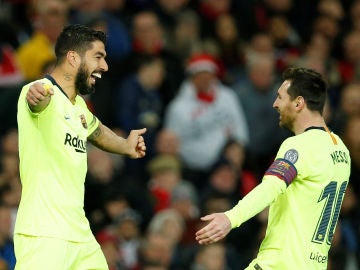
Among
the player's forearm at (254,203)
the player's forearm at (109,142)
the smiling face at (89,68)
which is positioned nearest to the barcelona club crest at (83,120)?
the smiling face at (89,68)

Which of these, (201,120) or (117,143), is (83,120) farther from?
(201,120)

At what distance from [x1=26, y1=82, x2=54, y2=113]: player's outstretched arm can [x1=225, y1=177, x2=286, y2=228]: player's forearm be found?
1436 mm

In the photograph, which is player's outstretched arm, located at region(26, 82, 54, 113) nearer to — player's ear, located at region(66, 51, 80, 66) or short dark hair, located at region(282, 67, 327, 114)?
player's ear, located at region(66, 51, 80, 66)

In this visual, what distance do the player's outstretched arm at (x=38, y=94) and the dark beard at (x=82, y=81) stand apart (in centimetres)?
46

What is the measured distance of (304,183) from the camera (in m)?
7.84

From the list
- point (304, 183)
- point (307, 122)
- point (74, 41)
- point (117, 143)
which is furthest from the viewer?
point (117, 143)

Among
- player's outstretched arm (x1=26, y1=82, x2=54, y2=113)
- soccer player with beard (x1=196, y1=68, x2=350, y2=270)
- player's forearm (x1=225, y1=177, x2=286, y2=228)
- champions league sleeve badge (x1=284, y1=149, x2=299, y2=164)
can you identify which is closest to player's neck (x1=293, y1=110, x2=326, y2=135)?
soccer player with beard (x1=196, y1=68, x2=350, y2=270)

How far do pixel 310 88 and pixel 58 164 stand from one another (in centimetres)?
189

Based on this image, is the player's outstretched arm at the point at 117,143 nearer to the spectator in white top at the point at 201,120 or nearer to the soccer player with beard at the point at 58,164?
the soccer player with beard at the point at 58,164

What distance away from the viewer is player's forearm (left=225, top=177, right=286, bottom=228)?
293 inches

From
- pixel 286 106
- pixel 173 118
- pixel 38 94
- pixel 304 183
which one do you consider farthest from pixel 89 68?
pixel 173 118

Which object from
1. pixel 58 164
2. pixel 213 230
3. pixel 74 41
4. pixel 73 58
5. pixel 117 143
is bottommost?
pixel 213 230

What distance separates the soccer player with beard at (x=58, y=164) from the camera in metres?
7.60

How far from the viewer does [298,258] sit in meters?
7.83
